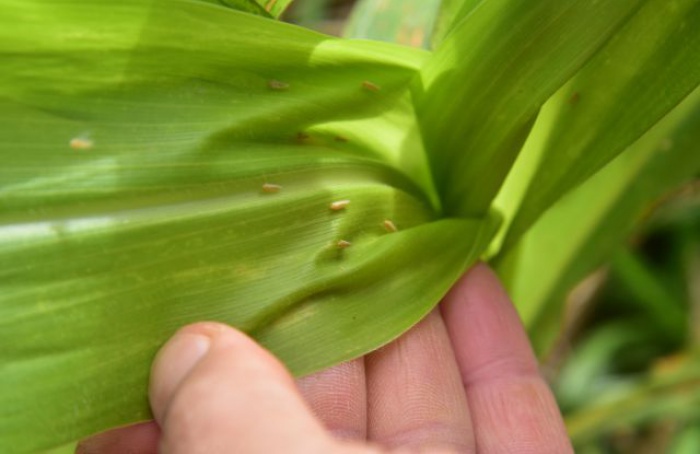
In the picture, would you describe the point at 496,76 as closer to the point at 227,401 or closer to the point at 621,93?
the point at 621,93

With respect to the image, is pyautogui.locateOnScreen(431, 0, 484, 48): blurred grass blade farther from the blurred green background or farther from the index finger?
the blurred green background

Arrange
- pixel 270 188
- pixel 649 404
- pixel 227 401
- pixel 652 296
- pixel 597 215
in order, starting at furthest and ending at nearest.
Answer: pixel 652 296
pixel 649 404
pixel 597 215
pixel 270 188
pixel 227 401

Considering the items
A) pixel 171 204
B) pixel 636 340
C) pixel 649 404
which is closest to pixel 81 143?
pixel 171 204

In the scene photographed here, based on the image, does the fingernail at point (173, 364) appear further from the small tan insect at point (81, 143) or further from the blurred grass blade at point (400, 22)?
the blurred grass blade at point (400, 22)

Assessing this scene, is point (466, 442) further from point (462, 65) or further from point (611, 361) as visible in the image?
point (611, 361)

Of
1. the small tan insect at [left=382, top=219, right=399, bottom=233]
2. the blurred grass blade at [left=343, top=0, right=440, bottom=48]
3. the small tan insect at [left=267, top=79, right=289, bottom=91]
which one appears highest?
the small tan insect at [left=267, top=79, right=289, bottom=91]

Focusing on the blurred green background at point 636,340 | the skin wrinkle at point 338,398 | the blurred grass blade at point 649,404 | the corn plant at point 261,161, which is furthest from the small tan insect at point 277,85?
the blurred grass blade at point 649,404

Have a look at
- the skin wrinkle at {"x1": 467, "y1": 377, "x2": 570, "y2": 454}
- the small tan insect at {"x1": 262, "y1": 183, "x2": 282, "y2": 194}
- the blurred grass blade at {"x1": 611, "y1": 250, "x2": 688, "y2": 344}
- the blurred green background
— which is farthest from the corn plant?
the blurred grass blade at {"x1": 611, "y1": 250, "x2": 688, "y2": 344}
